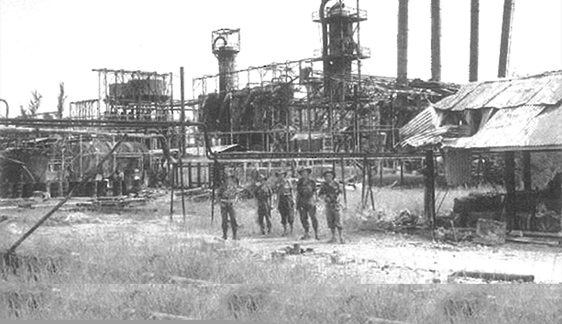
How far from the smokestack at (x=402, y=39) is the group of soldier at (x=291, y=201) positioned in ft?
70.7

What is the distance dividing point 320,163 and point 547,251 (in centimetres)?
1828

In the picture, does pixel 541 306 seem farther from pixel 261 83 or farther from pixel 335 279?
pixel 261 83

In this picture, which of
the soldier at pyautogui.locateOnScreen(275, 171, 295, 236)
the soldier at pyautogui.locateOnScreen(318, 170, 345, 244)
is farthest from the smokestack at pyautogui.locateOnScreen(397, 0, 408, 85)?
the soldier at pyautogui.locateOnScreen(318, 170, 345, 244)

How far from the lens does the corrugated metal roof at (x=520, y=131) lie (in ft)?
49.8

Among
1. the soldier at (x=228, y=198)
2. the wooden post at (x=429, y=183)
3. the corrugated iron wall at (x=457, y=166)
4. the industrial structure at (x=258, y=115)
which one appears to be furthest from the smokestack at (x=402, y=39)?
the soldier at (x=228, y=198)

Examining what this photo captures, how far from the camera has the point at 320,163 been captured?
3250 cm

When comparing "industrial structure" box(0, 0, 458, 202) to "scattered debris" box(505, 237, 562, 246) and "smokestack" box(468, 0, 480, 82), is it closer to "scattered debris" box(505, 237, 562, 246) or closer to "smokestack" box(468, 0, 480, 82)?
"smokestack" box(468, 0, 480, 82)

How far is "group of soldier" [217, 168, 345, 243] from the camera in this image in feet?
54.3

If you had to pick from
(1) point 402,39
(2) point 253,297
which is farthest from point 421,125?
(1) point 402,39

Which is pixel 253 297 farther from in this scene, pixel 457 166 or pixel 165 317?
pixel 457 166

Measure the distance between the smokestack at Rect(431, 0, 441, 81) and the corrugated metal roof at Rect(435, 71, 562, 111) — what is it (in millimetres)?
20747

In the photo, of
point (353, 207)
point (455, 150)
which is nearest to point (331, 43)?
point (353, 207)

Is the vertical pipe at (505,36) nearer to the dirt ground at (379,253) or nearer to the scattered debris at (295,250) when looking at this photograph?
the dirt ground at (379,253)

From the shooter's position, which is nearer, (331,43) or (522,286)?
(522,286)
